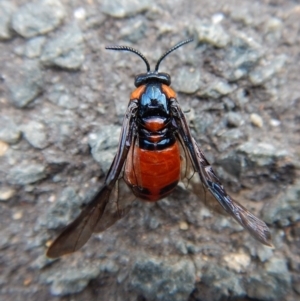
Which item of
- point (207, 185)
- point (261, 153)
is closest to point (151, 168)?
point (207, 185)

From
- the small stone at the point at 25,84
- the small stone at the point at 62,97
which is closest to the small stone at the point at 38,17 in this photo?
the small stone at the point at 25,84

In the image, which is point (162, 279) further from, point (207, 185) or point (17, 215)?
point (17, 215)

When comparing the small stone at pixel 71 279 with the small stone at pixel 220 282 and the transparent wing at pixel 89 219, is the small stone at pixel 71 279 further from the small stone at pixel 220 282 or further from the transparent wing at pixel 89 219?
the small stone at pixel 220 282

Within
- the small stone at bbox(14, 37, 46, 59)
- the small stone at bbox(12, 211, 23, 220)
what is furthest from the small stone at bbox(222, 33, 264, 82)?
the small stone at bbox(12, 211, 23, 220)

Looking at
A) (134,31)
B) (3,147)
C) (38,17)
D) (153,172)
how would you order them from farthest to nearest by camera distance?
(134,31), (38,17), (3,147), (153,172)

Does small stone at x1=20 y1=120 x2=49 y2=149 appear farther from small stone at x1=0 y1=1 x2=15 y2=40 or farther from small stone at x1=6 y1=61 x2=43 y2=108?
small stone at x1=0 y1=1 x2=15 y2=40

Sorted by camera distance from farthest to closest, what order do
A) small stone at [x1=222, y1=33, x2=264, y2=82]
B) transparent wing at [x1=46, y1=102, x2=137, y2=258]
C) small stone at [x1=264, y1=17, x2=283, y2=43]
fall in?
small stone at [x1=264, y1=17, x2=283, y2=43] < small stone at [x1=222, y1=33, x2=264, y2=82] < transparent wing at [x1=46, y1=102, x2=137, y2=258]

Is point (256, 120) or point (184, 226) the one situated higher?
point (256, 120)

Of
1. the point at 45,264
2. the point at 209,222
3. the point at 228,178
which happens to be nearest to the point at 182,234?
the point at 209,222
